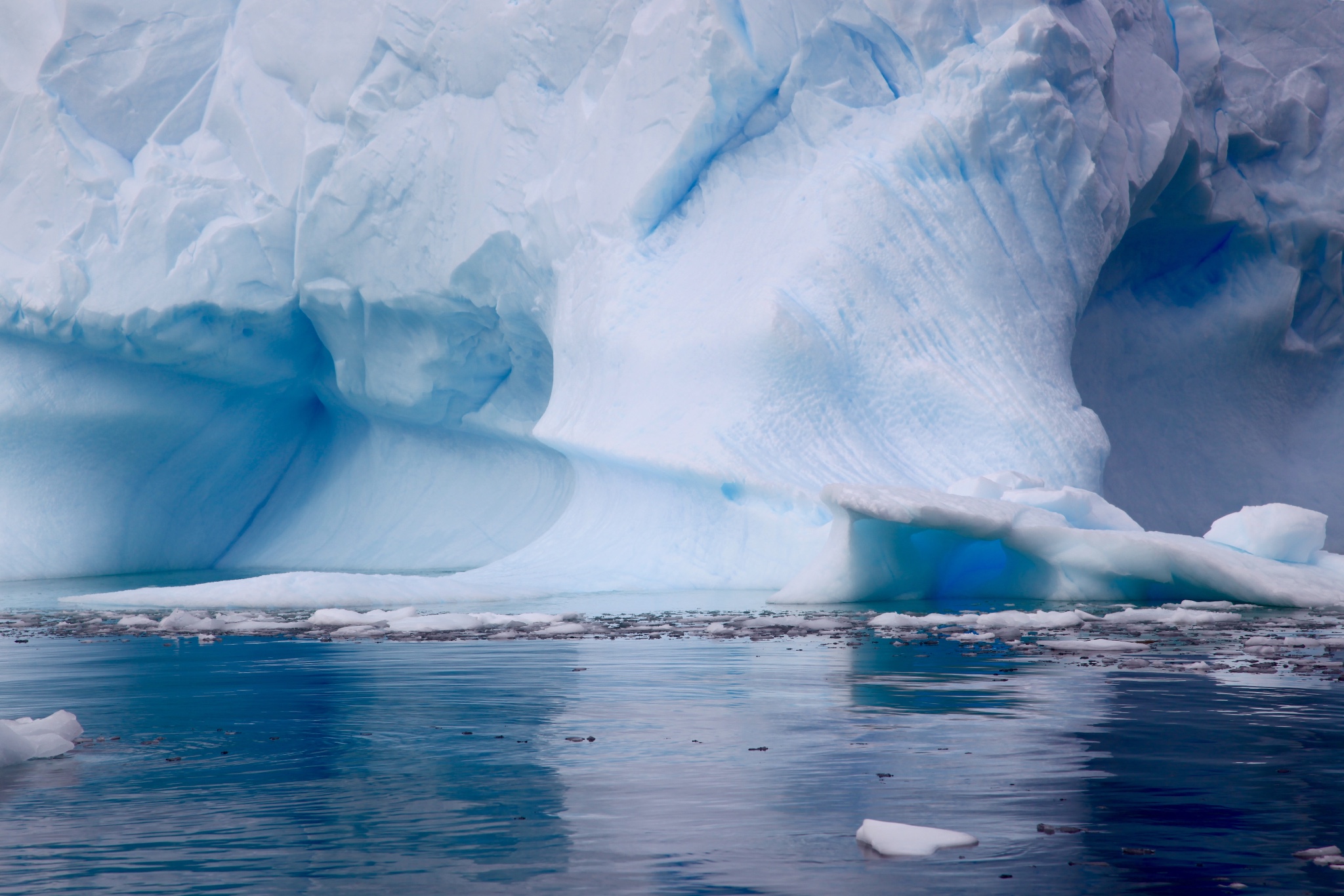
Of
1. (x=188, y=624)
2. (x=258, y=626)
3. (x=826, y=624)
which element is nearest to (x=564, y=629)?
(x=826, y=624)

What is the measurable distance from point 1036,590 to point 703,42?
18.6 ft

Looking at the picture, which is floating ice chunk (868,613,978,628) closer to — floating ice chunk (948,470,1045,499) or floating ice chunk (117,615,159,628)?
floating ice chunk (948,470,1045,499)

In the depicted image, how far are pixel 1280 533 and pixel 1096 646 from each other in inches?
163

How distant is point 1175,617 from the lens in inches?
265

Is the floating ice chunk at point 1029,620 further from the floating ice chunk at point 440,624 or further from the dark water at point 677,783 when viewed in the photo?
the floating ice chunk at point 440,624

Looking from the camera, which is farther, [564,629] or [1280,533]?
[1280,533]

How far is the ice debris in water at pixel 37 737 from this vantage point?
2908 mm

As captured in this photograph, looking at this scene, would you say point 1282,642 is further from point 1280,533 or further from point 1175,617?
point 1280,533

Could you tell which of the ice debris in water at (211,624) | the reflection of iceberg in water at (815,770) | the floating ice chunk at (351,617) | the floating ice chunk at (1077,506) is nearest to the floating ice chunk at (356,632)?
the floating ice chunk at (351,617)

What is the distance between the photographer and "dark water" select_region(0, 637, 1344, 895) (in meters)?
1.92

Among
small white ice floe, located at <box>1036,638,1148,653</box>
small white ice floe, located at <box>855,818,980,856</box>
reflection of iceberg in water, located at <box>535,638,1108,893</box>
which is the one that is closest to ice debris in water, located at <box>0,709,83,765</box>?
reflection of iceberg in water, located at <box>535,638,1108,893</box>

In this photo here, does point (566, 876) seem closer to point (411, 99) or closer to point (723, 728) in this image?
point (723, 728)

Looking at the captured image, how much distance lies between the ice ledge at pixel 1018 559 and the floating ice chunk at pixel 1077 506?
0.28m

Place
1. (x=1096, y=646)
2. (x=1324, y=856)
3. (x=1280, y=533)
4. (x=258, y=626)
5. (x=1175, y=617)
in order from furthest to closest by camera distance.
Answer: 1. (x=1280, y=533)
2. (x=258, y=626)
3. (x=1175, y=617)
4. (x=1096, y=646)
5. (x=1324, y=856)
